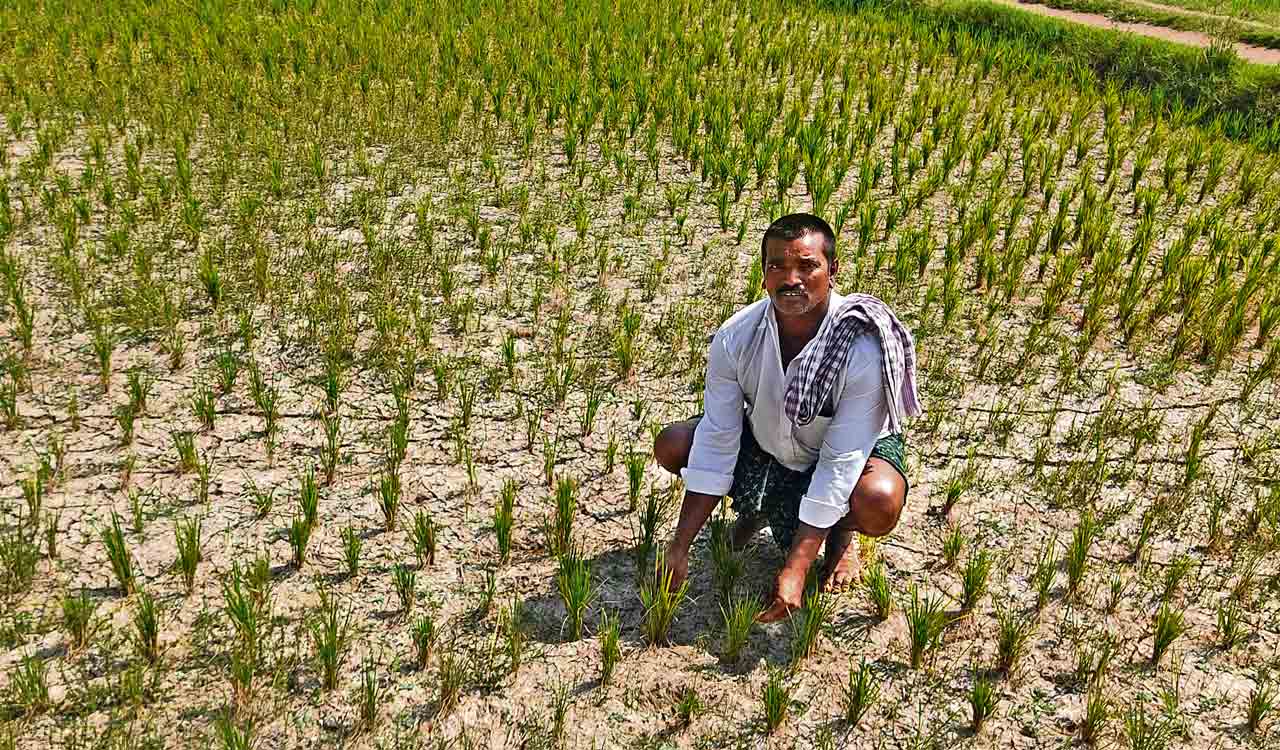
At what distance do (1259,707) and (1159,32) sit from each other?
8066 millimetres

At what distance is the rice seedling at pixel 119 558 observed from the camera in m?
2.45

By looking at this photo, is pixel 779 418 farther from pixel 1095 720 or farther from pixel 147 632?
pixel 147 632

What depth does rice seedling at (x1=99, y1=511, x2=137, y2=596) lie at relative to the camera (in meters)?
2.45

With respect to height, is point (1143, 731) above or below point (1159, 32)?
below

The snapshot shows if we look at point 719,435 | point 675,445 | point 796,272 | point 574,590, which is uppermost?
point 796,272

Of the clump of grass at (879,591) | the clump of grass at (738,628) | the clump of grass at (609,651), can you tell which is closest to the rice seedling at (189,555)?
the clump of grass at (609,651)

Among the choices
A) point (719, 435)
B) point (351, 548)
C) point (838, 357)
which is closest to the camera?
point (838, 357)

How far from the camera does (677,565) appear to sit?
96.4 inches

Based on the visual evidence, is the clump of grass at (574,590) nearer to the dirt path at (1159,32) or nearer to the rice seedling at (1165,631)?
the rice seedling at (1165,631)

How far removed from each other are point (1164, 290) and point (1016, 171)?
70.8 inches

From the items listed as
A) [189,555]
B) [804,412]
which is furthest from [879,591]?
[189,555]

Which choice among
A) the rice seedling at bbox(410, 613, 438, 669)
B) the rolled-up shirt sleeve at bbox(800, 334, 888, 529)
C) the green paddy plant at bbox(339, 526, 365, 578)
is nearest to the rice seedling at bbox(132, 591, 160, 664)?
the green paddy plant at bbox(339, 526, 365, 578)

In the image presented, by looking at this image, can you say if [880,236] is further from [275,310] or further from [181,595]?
[181,595]

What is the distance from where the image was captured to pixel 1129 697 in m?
2.36
